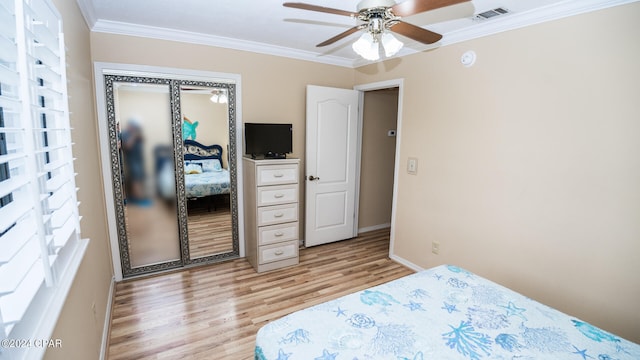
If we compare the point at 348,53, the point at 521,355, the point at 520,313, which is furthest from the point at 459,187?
the point at 348,53

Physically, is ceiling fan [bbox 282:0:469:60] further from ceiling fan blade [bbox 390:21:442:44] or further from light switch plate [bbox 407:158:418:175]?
light switch plate [bbox 407:158:418:175]

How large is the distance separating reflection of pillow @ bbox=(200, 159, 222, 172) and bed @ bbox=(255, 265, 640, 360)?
2.14m

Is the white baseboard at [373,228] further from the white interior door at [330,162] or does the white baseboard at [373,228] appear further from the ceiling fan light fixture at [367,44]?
the ceiling fan light fixture at [367,44]

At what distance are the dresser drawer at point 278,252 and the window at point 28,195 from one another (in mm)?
1883

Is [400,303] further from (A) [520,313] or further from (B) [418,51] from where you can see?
(B) [418,51]

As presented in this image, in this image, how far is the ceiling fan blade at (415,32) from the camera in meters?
1.68

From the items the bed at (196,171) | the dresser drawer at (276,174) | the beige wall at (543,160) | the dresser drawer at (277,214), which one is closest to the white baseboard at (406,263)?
the beige wall at (543,160)

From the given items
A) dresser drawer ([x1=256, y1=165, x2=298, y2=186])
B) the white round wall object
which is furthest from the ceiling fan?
dresser drawer ([x1=256, y1=165, x2=298, y2=186])

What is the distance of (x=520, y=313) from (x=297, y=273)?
2105 mm

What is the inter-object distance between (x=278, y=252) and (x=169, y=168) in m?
1.44

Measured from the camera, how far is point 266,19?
252cm

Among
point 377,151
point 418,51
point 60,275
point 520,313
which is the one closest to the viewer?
point 60,275

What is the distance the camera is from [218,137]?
3172 millimetres

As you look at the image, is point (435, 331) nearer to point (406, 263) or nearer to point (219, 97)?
point (406, 263)
